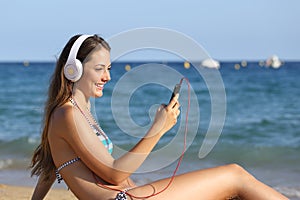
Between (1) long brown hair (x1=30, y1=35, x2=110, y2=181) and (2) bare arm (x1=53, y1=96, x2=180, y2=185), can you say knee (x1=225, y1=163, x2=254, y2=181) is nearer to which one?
(2) bare arm (x1=53, y1=96, x2=180, y2=185)

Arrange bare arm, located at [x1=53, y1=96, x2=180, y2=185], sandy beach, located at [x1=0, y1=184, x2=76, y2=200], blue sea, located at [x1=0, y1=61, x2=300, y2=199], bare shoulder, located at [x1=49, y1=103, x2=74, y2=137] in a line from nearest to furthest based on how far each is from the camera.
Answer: bare arm, located at [x1=53, y1=96, x2=180, y2=185]
bare shoulder, located at [x1=49, y1=103, x2=74, y2=137]
blue sea, located at [x1=0, y1=61, x2=300, y2=199]
sandy beach, located at [x1=0, y1=184, x2=76, y2=200]

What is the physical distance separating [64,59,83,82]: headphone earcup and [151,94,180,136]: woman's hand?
1.58 feet

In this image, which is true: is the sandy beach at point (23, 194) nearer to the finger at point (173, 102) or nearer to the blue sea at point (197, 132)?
the blue sea at point (197, 132)

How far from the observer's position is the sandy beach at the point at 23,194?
5332mm

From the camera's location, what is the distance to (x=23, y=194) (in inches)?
219

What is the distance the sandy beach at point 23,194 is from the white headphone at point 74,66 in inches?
96.0

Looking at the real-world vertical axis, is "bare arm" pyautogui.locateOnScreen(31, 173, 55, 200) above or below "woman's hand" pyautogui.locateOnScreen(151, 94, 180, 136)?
below

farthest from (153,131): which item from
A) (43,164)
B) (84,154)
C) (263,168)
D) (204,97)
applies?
(204,97)

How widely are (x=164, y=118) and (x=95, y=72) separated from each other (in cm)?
51

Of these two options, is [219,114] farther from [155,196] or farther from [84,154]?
[84,154]

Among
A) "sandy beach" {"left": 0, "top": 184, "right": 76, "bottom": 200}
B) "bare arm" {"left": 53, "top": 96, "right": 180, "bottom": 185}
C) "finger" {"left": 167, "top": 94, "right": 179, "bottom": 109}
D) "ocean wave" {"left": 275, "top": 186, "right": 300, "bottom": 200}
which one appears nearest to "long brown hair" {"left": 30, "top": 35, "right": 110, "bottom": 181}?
"bare arm" {"left": 53, "top": 96, "right": 180, "bottom": 185}

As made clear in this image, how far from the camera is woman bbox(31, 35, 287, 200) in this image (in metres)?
2.95

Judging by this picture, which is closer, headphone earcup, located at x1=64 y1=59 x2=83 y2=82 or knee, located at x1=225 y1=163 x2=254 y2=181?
headphone earcup, located at x1=64 y1=59 x2=83 y2=82

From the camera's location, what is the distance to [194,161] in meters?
8.17
